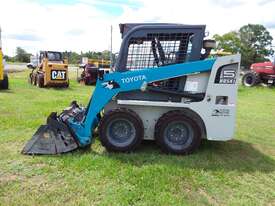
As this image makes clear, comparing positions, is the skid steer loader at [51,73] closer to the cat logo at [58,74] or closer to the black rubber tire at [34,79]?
the cat logo at [58,74]

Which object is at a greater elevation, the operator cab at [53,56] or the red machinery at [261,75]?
the operator cab at [53,56]

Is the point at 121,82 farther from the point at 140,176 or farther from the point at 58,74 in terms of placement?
the point at 58,74

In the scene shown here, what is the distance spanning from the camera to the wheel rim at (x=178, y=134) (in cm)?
547

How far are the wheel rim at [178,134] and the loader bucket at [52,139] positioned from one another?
1400 mm

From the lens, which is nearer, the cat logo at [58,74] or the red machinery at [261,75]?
the cat logo at [58,74]

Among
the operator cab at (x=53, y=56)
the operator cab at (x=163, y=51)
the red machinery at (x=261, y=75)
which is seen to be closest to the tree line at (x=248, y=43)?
the red machinery at (x=261, y=75)

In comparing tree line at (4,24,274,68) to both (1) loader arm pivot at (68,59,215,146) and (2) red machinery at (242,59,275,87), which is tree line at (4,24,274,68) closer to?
(2) red machinery at (242,59,275,87)

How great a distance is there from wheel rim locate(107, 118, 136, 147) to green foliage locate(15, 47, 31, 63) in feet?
232

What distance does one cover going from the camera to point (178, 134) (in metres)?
5.54

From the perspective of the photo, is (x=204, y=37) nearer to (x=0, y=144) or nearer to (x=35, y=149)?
(x=35, y=149)

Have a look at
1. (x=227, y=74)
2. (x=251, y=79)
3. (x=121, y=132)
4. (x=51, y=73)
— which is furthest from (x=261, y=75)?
(x=121, y=132)

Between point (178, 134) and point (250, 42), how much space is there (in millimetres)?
74082

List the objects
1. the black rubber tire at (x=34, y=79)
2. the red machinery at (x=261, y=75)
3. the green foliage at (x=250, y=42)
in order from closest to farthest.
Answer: the black rubber tire at (x=34, y=79) < the red machinery at (x=261, y=75) < the green foliage at (x=250, y=42)

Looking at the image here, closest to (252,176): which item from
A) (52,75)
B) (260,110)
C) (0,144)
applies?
(0,144)
